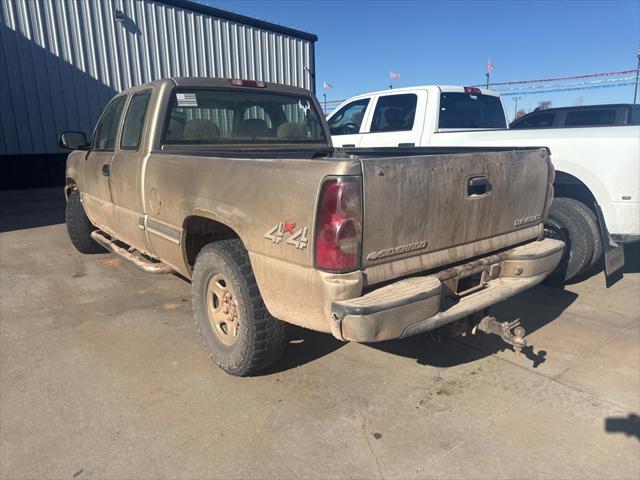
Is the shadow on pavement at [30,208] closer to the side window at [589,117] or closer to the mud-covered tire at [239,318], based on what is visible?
the mud-covered tire at [239,318]

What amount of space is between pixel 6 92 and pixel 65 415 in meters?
10.3

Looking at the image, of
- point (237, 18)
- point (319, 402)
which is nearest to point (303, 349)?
point (319, 402)

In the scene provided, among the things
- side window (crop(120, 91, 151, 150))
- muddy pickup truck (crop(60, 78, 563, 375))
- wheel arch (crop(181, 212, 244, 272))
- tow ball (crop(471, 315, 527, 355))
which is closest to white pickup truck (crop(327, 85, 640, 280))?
muddy pickup truck (crop(60, 78, 563, 375))

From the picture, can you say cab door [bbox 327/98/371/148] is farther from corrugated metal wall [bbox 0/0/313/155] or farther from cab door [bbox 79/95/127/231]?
corrugated metal wall [bbox 0/0/313/155]

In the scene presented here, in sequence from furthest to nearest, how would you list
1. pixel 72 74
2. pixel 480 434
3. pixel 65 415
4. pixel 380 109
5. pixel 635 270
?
pixel 72 74 < pixel 380 109 < pixel 635 270 < pixel 65 415 < pixel 480 434

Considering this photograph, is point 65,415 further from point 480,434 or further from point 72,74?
point 72,74

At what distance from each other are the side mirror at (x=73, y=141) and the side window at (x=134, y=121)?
1.28 meters

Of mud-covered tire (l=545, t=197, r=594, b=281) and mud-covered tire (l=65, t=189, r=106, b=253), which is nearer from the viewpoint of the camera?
mud-covered tire (l=545, t=197, r=594, b=281)

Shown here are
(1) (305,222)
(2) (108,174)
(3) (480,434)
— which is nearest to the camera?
(1) (305,222)

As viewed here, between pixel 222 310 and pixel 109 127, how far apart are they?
2760 mm

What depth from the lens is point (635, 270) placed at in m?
5.35

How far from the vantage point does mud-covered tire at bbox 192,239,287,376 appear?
272 cm

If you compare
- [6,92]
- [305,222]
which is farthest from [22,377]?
[6,92]

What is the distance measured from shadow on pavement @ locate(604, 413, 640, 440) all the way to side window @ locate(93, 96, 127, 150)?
442cm
